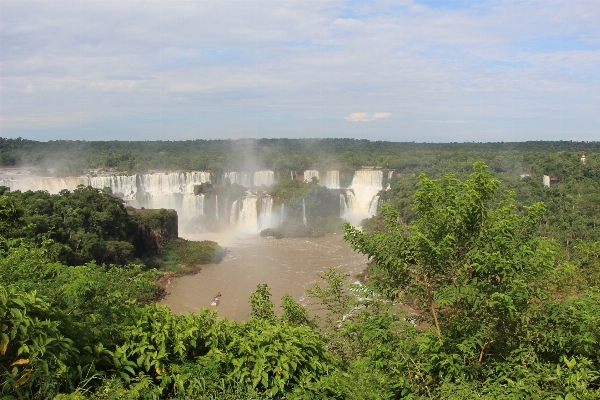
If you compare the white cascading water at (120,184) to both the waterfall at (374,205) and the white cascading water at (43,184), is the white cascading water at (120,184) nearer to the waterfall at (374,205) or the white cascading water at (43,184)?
the white cascading water at (43,184)

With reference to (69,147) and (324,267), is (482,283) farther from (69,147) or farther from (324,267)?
(69,147)

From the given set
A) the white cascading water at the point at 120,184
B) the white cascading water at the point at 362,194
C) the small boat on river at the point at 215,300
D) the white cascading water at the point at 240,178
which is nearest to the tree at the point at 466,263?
the small boat on river at the point at 215,300

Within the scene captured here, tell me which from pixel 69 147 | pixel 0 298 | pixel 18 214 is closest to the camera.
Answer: pixel 0 298

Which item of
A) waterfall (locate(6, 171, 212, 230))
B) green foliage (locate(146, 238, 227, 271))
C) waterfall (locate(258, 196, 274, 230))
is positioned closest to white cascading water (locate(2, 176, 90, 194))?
waterfall (locate(6, 171, 212, 230))

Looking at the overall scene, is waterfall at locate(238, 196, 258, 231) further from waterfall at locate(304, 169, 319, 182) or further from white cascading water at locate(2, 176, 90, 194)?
white cascading water at locate(2, 176, 90, 194)

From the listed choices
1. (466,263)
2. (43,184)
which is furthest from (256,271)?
(466,263)

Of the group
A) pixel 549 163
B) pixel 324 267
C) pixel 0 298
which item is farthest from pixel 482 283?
pixel 549 163

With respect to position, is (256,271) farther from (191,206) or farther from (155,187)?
(155,187)

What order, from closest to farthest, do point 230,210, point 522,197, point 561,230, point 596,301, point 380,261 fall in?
point 596,301
point 380,261
point 561,230
point 522,197
point 230,210
